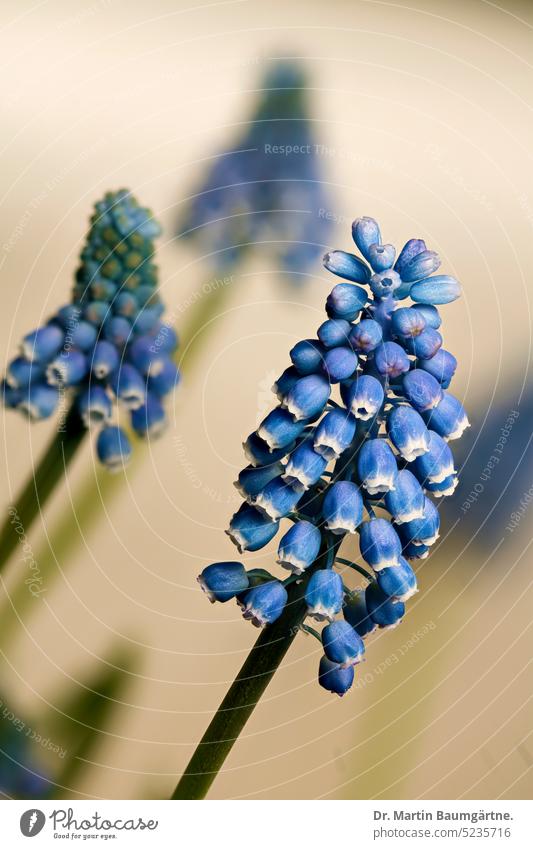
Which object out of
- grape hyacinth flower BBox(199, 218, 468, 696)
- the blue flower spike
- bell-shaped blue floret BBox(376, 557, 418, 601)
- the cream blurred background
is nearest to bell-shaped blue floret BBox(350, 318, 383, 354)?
grape hyacinth flower BBox(199, 218, 468, 696)

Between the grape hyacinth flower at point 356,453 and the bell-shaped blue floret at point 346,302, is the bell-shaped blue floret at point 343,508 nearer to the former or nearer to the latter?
the grape hyacinth flower at point 356,453

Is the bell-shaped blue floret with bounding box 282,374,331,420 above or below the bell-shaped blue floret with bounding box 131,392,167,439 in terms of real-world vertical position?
above

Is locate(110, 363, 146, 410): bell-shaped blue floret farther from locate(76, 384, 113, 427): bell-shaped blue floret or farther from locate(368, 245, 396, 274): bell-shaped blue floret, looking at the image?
locate(368, 245, 396, 274): bell-shaped blue floret

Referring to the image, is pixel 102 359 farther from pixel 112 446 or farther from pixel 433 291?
pixel 433 291

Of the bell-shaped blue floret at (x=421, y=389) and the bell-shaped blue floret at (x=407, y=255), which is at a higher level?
the bell-shaped blue floret at (x=407, y=255)

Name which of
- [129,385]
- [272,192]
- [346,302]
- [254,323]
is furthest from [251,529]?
[272,192]

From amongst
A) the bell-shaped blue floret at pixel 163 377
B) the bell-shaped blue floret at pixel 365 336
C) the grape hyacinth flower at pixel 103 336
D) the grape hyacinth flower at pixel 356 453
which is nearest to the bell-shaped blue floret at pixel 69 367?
the grape hyacinth flower at pixel 103 336
